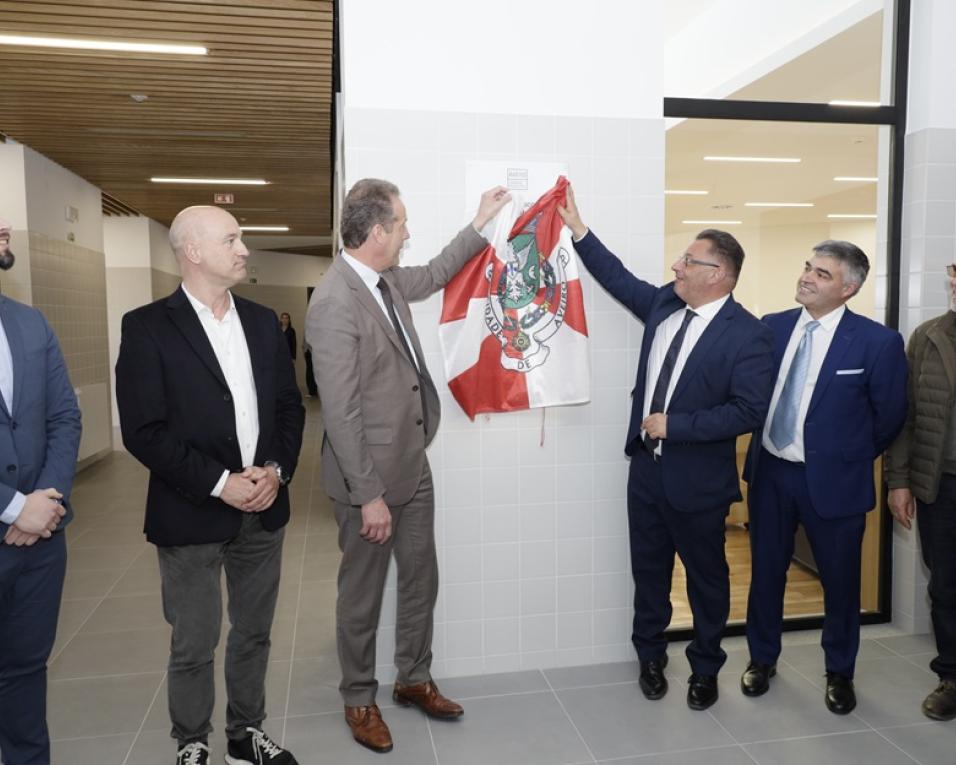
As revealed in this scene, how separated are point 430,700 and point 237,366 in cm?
142

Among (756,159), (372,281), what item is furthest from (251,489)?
(756,159)

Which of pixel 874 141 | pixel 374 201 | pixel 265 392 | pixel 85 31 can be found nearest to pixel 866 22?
pixel 874 141

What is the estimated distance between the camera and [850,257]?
267 cm

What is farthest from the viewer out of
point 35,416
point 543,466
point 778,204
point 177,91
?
point 778,204

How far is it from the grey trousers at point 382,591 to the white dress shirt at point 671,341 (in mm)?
902

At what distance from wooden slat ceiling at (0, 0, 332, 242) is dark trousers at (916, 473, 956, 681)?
353cm

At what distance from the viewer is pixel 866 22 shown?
348 centimetres

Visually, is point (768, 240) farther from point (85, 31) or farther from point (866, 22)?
point (85, 31)

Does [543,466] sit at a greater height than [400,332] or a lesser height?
lesser

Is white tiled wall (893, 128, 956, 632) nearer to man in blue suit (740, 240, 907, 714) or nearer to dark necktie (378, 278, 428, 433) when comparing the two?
man in blue suit (740, 240, 907, 714)

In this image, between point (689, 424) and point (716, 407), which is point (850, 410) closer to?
point (716, 407)

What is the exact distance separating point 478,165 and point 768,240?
561 centimetres

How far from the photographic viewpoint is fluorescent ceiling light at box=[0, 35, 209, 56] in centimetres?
406

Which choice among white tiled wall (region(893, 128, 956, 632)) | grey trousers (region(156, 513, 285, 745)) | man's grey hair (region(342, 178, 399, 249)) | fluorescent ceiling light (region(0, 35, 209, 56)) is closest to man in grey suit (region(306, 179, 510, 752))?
man's grey hair (region(342, 178, 399, 249))
